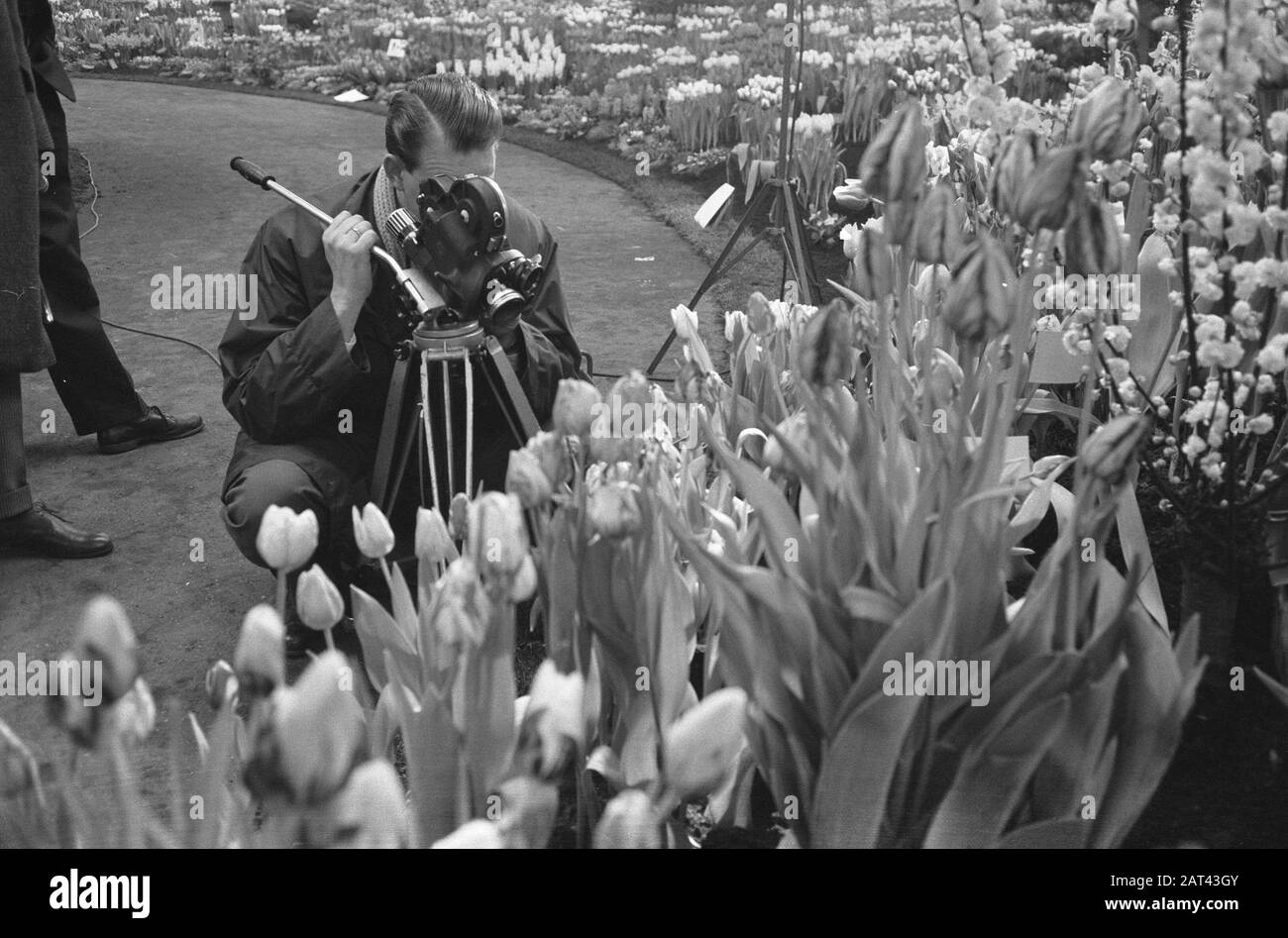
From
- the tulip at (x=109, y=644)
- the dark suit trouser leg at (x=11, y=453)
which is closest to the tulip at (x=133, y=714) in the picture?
the tulip at (x=109, y=644)

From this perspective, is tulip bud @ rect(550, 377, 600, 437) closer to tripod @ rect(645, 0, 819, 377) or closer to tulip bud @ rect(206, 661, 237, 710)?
tulip bud @ rect(206, 661, 237, 710)

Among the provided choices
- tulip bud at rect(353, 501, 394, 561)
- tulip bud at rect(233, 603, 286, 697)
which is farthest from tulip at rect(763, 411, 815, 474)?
tulip bud at rect(233, 603, 286, 697)

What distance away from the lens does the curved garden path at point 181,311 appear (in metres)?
1.70

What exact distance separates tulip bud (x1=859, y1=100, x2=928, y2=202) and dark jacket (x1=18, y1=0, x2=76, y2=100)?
Result: 6.10 ft

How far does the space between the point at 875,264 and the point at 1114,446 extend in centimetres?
24

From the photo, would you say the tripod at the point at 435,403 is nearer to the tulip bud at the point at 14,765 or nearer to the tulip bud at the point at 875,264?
the tulip bud at the point at 875,264

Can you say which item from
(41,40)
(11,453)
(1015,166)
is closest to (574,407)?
(1015,166)

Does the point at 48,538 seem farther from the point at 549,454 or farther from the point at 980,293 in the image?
the point at 980,293

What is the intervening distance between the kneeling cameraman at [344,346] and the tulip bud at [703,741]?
1.03 metres

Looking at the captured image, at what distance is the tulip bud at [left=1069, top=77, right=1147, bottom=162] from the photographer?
2.90 feet

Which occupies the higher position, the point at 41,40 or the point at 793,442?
the point at 41,40

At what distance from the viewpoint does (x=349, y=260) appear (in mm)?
1523

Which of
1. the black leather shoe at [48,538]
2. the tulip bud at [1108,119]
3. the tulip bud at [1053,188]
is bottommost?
the black leather shoe at [48,538]
